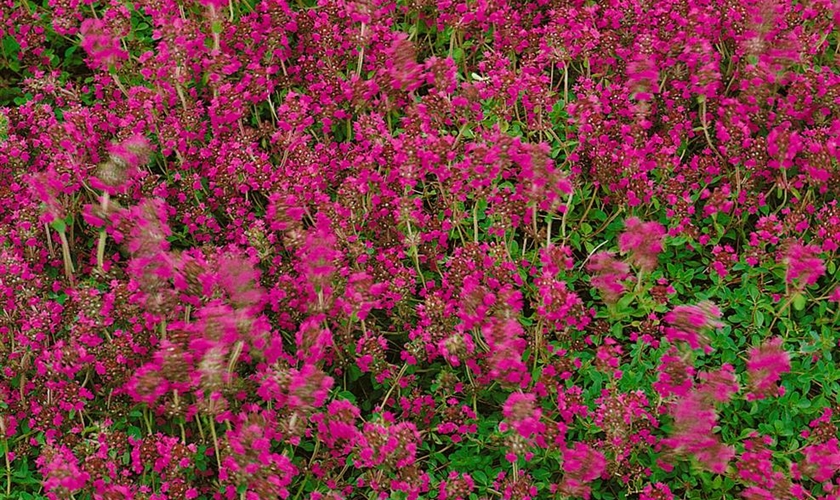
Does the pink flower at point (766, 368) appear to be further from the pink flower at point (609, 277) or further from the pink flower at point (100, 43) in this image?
the pink flower at point (100, 43)

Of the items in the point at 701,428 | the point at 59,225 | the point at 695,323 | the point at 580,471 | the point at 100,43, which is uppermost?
the point at 100,43

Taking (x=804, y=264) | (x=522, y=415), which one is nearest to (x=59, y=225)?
(x=522, y=415)

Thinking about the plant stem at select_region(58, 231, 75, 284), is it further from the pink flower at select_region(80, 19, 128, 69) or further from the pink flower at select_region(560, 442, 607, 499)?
the pink flower at select_region(560, 442, 607, 499)

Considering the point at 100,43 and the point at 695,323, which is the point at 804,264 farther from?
the point at 100,43

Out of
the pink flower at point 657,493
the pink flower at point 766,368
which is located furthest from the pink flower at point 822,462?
the pink flower at point 657,493

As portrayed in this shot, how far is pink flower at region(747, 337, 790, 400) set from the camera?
3369 mm

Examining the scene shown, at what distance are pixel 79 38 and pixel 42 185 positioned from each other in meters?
1.28

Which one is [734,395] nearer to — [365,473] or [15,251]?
[365,473]

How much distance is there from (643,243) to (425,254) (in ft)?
2.92

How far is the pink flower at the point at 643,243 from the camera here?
11.9 ft

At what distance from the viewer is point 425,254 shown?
13.0ft

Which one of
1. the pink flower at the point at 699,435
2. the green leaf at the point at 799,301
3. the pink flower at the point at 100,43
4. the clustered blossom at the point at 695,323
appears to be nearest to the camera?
the pink flower at the point at 699,435

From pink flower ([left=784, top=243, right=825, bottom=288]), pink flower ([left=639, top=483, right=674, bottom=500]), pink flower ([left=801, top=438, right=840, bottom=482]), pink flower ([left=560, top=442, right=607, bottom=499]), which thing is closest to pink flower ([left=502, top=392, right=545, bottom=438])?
pink flower ([left=560, top=442, right=607, bottom=499])

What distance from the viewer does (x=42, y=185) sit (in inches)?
155
